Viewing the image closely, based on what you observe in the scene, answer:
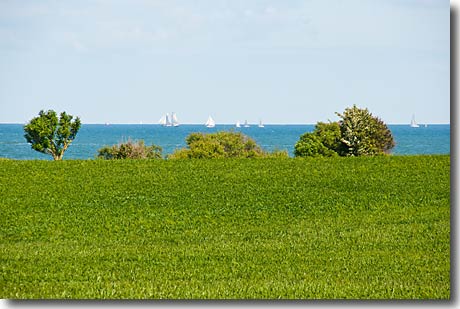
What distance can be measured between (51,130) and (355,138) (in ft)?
29.3

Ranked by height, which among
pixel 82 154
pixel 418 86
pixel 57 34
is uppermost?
pixel 57 34

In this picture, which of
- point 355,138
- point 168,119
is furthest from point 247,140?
point 168,119

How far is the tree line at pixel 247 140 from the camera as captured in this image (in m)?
17.0

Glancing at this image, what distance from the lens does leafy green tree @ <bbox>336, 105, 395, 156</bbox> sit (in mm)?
16859

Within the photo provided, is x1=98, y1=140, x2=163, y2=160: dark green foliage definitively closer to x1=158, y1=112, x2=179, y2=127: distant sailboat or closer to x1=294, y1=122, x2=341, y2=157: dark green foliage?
x1=294, y1=122, x2=341, y2=157: dark green foliage

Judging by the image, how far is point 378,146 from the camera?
17609 mm

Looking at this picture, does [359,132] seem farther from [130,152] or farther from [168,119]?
[130,152]

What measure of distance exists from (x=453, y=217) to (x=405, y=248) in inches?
50.6

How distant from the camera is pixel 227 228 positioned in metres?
8.04

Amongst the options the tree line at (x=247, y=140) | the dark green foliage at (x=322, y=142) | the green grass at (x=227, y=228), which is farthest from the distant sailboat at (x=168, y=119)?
the dark green foliage at (x=322, y=142)

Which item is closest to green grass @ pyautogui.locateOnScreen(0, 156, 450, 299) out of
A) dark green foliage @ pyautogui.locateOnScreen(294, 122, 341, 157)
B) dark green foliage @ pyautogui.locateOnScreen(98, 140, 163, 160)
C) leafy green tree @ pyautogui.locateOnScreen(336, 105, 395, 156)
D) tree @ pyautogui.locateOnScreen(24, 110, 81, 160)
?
leafy green tree @ pyautogui.locateOnScreen(336, 105, 395, 156)

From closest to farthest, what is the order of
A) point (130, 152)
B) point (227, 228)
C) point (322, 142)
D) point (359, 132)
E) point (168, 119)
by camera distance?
point (227, 228) → point (168, 119) → point (359, 132) → point (322, 142) → point (130, 152)

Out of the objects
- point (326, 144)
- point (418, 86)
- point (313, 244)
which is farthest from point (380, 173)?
point (326, 144)

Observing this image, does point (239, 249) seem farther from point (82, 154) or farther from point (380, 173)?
point (82, 154)
